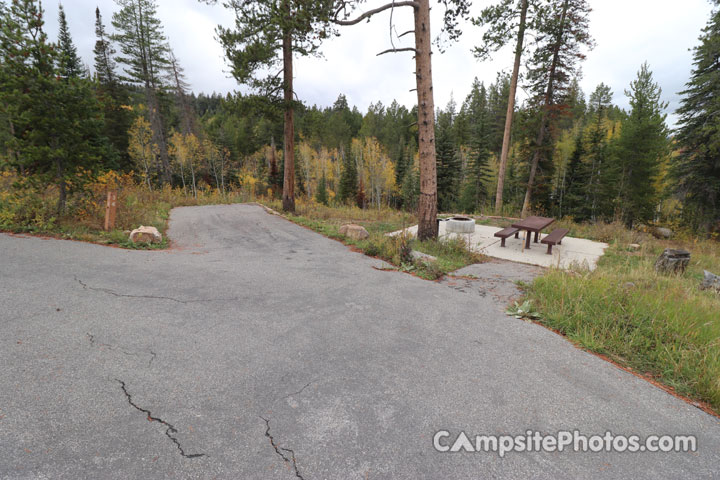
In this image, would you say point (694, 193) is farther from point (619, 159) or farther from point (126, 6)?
point (126, 6)

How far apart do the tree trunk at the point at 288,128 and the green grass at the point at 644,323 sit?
38.0 ft

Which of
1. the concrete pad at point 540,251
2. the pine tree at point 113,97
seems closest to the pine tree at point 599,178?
the concrete pad at point 540,251

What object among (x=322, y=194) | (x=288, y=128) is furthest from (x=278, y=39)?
(x=322, y=194)

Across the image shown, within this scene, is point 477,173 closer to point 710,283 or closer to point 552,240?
point 552,240

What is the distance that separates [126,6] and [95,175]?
2362cm

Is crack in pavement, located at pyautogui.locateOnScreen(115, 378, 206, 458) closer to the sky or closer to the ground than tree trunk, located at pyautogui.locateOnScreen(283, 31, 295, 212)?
closer to the ground

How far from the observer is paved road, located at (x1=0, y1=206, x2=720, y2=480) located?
1776 millimetres

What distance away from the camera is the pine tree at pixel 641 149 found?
20938 mm

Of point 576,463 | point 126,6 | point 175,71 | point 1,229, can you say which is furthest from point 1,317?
point 175,71

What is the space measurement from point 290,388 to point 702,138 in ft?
75.8

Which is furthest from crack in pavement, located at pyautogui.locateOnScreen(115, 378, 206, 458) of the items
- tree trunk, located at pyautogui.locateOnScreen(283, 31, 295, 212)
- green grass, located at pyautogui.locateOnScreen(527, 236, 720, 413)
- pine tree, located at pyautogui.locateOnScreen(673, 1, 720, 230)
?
pine tree, located at pyautogui.locateOnScreen(673, 1, 720, 230)

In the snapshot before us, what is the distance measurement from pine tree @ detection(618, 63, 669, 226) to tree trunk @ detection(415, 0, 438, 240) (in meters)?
21.1

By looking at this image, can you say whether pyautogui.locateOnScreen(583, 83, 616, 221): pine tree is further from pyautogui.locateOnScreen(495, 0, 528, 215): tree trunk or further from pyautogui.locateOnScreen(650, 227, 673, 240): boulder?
pyautogui.locateOnScreen(495, 0, 528, 215): tree trunk

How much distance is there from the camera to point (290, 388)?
2467mm
